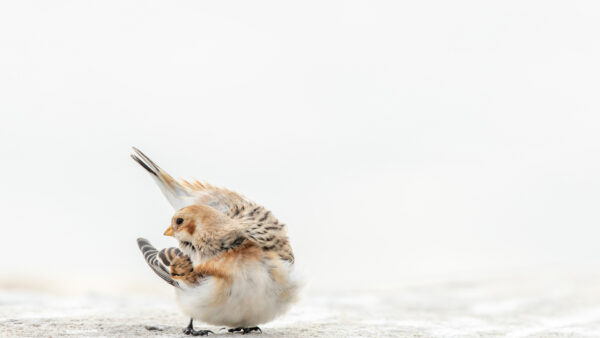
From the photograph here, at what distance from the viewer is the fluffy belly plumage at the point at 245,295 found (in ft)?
14.8

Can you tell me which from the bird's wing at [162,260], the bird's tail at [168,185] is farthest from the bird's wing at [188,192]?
the bird's wing at [162,260]

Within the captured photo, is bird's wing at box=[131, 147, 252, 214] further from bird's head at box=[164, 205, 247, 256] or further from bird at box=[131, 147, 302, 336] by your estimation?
bird's head at box=[164, 205, 247, 256]

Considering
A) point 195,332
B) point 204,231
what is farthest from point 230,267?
point 195,332

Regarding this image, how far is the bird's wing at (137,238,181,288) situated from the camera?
4.90 meters

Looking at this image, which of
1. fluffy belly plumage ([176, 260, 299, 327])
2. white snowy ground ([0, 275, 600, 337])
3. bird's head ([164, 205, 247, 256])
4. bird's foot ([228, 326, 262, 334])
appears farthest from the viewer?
white snowy ground ([0, 275, 600, 337])

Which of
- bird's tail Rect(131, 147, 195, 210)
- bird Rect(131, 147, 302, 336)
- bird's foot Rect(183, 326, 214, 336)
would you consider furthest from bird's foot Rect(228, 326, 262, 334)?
bird's tail Rect(131, 147, 195, 210)

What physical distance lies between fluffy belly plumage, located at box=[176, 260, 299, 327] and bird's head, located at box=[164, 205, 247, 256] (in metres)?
0.19

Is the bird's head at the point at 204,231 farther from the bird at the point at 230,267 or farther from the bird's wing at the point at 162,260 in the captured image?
the bird's wing at the point at 162,260

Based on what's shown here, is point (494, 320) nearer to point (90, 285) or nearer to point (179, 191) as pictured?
point (179, 191)

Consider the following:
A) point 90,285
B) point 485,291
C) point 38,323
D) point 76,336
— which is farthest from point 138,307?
point 90,285

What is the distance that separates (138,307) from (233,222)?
93.3 inches

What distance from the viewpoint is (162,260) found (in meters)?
5.00

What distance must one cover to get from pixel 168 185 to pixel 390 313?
2.25 meters

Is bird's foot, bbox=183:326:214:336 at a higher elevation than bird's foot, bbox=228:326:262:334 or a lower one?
lower
